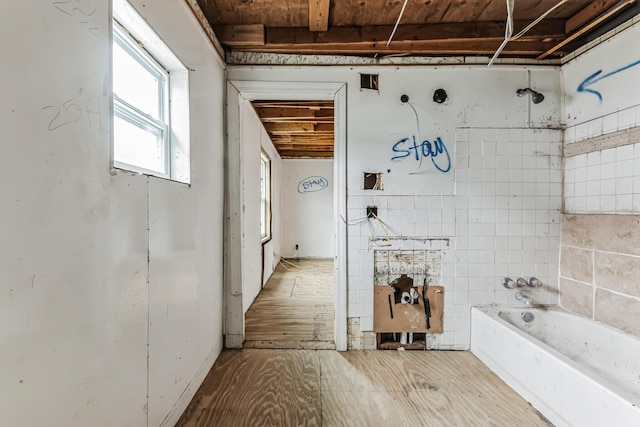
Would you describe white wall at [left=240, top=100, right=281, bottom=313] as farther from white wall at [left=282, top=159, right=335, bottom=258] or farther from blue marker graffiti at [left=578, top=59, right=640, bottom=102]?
blue marker graffiti at [left=578, top=59, right=640, bottom=102]

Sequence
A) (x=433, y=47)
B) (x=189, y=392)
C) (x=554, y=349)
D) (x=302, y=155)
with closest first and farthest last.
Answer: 1. (x=189, y=392)
2. (x=554, y=349)
3. (x=433, y=47)
4. (x=302, y=155)

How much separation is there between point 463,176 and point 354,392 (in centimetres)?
183

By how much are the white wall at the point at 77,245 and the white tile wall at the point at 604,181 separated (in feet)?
9.36

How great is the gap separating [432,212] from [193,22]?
2170 mm

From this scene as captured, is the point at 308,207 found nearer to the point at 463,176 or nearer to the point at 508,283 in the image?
the point at 463,176

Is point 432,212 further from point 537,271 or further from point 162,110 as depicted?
point 162,110

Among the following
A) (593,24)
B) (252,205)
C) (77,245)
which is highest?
(593,24)

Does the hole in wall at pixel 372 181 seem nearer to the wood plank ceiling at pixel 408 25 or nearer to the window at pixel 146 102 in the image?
the wood plank ceiling at pixel 408 25

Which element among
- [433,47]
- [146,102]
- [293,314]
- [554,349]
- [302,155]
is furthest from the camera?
[302,155]

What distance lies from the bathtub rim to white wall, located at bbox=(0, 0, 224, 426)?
2.13 m

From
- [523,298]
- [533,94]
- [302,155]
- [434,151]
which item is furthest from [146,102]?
[302,155]

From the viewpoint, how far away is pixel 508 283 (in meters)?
2.27

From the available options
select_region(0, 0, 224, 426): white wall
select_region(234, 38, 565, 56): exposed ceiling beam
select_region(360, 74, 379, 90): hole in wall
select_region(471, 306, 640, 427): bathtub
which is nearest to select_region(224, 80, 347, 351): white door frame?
select_region(360, 74, 379, 90): hole in wall

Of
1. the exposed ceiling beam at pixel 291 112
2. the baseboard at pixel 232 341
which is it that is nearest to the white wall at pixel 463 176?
the baseboard at pixel 232 341
